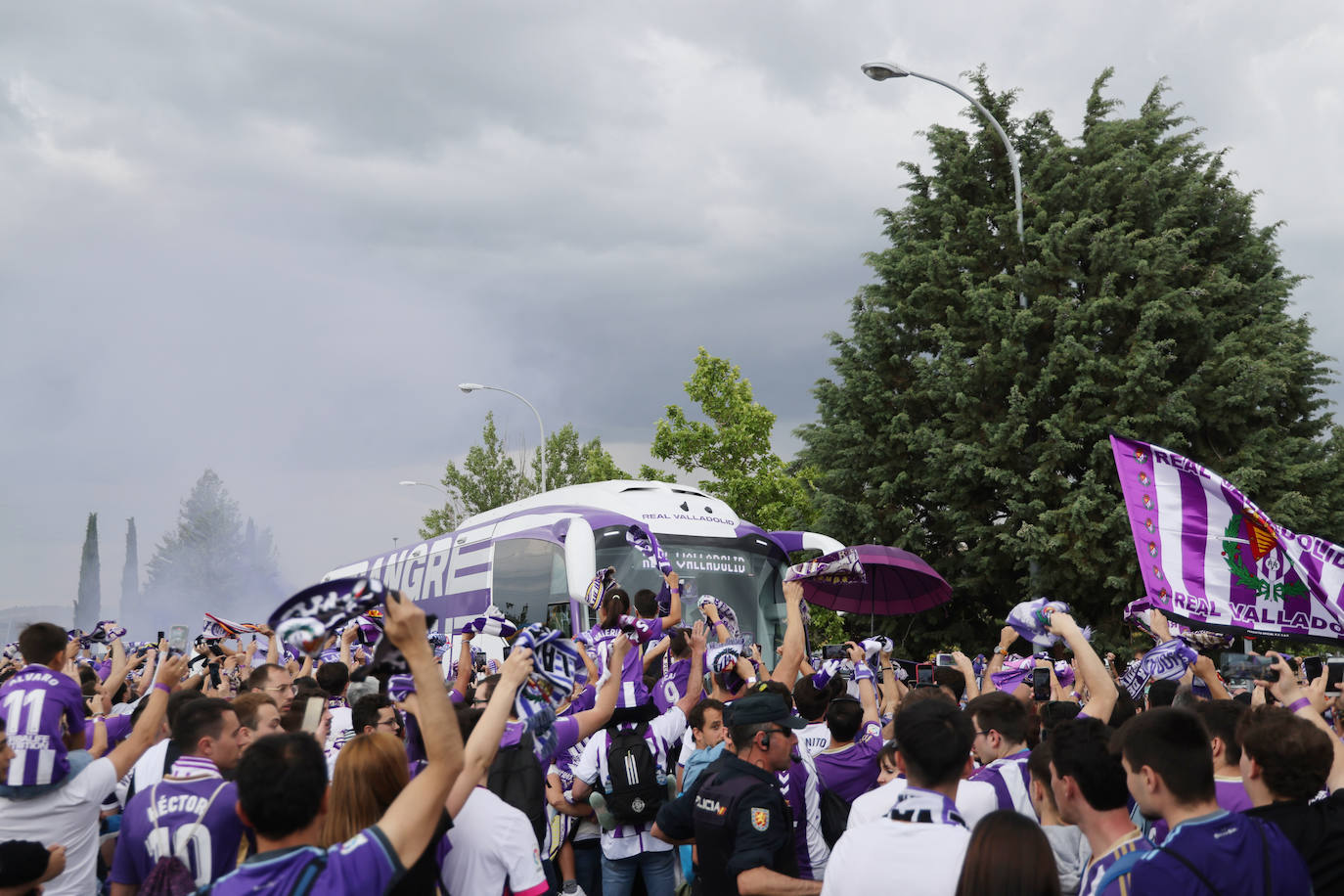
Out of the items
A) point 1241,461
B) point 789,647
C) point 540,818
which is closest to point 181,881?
point 540,818

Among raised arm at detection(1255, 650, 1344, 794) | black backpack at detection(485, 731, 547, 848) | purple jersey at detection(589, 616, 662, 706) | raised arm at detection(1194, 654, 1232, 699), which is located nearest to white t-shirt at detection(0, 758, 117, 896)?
black backpack at detection(485, 731, 547, 848)

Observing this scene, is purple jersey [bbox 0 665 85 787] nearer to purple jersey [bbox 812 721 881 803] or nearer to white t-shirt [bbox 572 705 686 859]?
white t-shirt [bbox 572 705 686 859]

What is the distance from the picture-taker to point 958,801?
13.5 ft

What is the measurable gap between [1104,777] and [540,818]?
2712mm

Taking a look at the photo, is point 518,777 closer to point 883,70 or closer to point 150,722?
point 150,722

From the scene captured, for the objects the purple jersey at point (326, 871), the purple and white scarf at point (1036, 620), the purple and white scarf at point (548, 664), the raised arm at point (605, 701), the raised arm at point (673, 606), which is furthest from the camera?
the raised arm at point (673, 606)

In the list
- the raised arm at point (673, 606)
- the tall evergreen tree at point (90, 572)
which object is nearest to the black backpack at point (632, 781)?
the raised arm at point (673, 606)

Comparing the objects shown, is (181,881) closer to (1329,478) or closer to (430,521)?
(1329,478)

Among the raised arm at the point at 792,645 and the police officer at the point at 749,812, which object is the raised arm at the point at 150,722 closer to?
the police officer at the point at 749,812

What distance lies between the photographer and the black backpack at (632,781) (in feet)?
20.6

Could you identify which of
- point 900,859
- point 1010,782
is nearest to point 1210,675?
point 1010,782

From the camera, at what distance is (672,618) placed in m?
7.42

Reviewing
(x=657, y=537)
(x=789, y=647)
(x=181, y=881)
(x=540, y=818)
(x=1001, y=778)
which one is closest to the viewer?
(x=181, y=881)

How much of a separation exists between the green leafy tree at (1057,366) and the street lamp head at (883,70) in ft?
17.6
